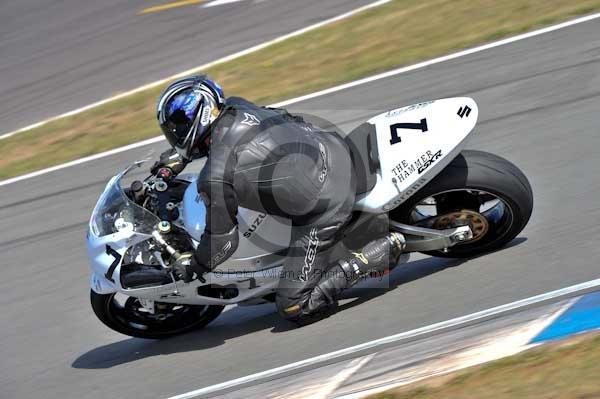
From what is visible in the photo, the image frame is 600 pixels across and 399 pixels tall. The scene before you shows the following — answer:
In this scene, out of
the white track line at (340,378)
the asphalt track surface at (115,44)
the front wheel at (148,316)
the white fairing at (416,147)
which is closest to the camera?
the white track line at (340,378)

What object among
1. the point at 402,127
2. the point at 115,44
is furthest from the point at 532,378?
the point at 115,44

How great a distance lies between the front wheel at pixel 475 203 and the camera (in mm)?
5234

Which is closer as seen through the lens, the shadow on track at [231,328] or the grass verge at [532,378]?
the grass verge at [532,378]

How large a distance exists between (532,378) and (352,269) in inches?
62.9

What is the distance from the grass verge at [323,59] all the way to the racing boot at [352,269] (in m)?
4.55

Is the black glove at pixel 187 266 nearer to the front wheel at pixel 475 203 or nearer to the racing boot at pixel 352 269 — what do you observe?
the racing boot at pixel 352 269

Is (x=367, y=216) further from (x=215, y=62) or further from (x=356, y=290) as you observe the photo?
(x=215, y=62)

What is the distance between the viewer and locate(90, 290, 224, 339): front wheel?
5.63 metres

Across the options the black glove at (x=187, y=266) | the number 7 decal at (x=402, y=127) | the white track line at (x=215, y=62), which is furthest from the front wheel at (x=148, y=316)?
the white track line at (x=215, y=62)

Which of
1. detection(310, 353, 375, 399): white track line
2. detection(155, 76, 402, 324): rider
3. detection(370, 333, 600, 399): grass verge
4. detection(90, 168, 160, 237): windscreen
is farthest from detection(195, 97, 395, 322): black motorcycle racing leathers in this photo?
detection(370, 333, 600, 399): grass verge

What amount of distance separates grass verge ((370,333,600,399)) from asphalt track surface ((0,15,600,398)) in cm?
77

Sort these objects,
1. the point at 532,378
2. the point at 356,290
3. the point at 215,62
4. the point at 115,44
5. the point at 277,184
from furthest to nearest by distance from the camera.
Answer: the point at 115,44
the point at 215,62
the point at 356,290
the point at 277,184
the point at 532,378

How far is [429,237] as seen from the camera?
17.8 ft

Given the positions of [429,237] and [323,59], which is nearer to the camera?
[429,237]
